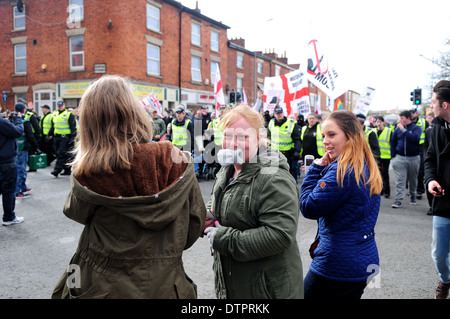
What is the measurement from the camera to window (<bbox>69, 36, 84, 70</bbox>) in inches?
762

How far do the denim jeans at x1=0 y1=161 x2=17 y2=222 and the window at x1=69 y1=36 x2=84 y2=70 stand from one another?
15.3 m

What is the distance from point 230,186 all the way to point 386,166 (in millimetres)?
7503

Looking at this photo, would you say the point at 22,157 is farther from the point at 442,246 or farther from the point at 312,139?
the point at 442,246

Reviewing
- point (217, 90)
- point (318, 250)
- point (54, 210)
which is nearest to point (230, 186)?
point (318, 250)

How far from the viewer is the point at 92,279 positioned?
1612 mm

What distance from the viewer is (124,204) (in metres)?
1.53

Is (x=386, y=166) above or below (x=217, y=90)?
below

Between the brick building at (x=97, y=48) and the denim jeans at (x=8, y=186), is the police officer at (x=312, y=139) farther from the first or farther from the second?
the brick building at (x=97, y=48)

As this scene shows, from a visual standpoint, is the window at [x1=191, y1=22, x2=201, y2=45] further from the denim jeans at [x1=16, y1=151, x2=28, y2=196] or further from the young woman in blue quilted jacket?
the young woman in blue quilted jacket

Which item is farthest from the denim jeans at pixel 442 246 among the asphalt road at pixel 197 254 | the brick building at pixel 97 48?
the brick building at pixel 97 48

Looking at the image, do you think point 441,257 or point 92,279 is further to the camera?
point 441,257

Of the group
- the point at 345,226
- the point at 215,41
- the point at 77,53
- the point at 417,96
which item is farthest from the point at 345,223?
the point at 215,41
